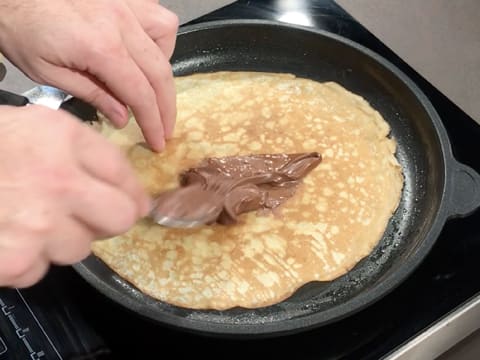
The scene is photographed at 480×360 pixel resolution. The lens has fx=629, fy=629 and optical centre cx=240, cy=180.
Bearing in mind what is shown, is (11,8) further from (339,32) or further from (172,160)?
(339,32)

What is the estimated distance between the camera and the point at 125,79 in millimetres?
1053

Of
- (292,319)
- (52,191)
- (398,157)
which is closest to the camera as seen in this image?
(52,191)

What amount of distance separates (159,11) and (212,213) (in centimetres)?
38

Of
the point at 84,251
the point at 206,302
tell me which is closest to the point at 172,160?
the point at 206,302

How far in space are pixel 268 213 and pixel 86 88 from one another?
397 millimetres

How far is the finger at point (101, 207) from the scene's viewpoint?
26.8 inches

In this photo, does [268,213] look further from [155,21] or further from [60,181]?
[60,181]

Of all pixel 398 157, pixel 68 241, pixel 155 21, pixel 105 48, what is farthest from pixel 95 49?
pixel 398 157

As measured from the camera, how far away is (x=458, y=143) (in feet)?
4.39

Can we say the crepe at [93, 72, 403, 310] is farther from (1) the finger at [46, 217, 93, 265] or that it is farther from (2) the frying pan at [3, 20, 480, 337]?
(1) the finger at [46, 217, 93, 265]

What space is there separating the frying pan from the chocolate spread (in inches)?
6.6

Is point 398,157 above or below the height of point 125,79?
below

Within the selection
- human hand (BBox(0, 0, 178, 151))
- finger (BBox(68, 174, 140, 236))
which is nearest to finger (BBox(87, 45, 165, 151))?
human hand (BBox(0, 0, 178, 151))

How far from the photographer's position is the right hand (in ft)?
2.13
